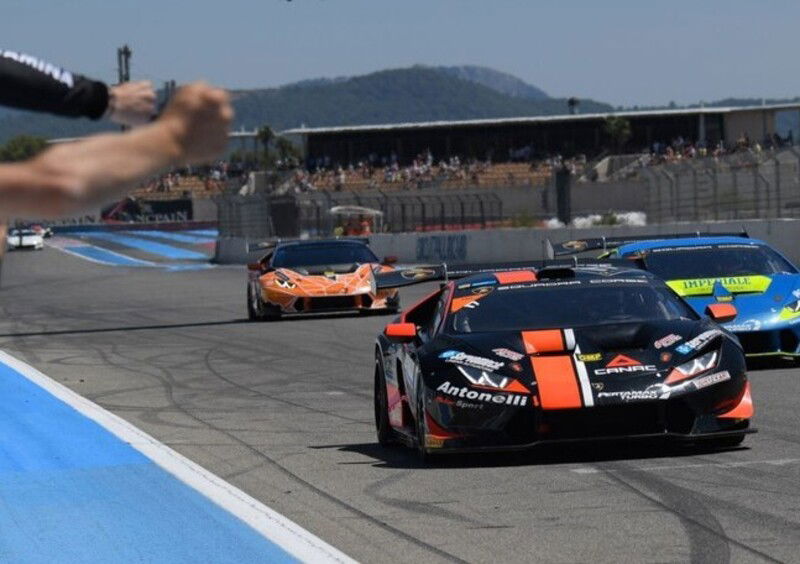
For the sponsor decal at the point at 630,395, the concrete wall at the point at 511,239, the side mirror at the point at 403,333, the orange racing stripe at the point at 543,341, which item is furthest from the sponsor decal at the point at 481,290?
the concrete wall at the point at 511,239

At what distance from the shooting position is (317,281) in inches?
993

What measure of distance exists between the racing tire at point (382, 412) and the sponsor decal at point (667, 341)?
78.1 inches

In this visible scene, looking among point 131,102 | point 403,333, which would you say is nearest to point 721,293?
point 403,333

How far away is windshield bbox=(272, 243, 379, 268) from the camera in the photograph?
2592 cm

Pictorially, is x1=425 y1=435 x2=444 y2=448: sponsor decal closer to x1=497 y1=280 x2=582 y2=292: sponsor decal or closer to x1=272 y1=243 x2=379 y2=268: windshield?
x1=497 y1=280 x2=582 y2=292: sponsor decal

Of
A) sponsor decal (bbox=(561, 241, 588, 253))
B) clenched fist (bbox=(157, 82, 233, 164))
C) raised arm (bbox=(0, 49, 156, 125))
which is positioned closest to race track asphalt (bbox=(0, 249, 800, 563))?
sponsor decal (bbox=(561, 241, 588, 253))

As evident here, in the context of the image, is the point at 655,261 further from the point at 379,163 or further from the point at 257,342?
the point at 379,163

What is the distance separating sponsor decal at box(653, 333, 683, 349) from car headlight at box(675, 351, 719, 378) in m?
0.19

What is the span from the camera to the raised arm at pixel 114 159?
2934 millimetres

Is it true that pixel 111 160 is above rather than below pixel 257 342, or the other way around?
above

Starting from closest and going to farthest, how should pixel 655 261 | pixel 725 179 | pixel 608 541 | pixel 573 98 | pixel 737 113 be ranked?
pixel 608 541 → pixel 655 261 → pixel 725 179 → pixel 737 113 → pixel 573 98

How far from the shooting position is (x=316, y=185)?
79750 mm

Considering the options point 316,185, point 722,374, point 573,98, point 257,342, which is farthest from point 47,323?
point 573,98

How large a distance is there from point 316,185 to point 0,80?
76.6 m
